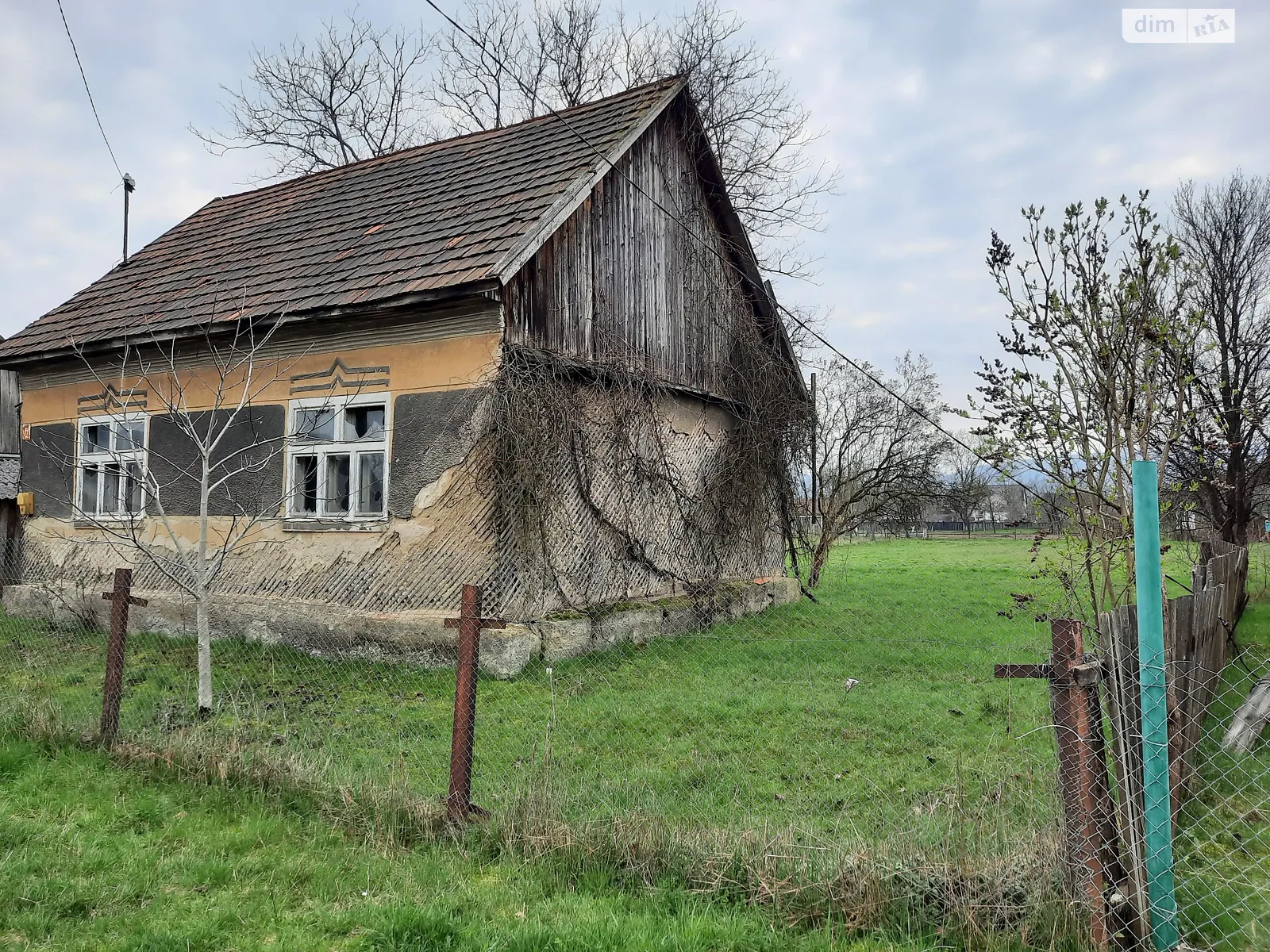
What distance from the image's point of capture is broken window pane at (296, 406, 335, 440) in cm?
1017

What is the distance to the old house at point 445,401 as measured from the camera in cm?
922

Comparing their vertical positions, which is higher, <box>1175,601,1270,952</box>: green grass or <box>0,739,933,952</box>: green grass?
<box>1175,601,1270,952</box>: green grass

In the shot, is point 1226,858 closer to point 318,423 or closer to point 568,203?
point 568,203

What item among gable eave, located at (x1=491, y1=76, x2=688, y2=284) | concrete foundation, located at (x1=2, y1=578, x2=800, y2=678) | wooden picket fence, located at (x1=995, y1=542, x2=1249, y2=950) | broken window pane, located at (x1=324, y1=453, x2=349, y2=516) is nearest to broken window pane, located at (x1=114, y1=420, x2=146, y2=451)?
concrete foundation, located at (x1=2, y1=578, x2=800, y2=678)

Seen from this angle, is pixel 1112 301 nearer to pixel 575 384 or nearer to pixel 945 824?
pixel 945 824

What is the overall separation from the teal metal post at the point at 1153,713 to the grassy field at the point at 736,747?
0.19m

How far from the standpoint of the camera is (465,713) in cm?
465

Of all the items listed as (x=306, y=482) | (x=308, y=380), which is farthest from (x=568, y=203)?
(x=306, y=482)

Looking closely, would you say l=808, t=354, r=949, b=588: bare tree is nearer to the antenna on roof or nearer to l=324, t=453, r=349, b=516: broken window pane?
l=324, t=453, r=349, b=516: broken window pane

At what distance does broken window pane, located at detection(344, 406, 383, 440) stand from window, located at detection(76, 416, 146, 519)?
3.91 meters

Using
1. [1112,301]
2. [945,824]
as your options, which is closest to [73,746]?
[945,824]

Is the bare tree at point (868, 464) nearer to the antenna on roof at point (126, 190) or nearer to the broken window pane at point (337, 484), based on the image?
the broken window pane at point (337, 484)

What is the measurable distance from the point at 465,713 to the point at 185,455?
8679 millimetres

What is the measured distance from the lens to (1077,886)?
10.9ft
